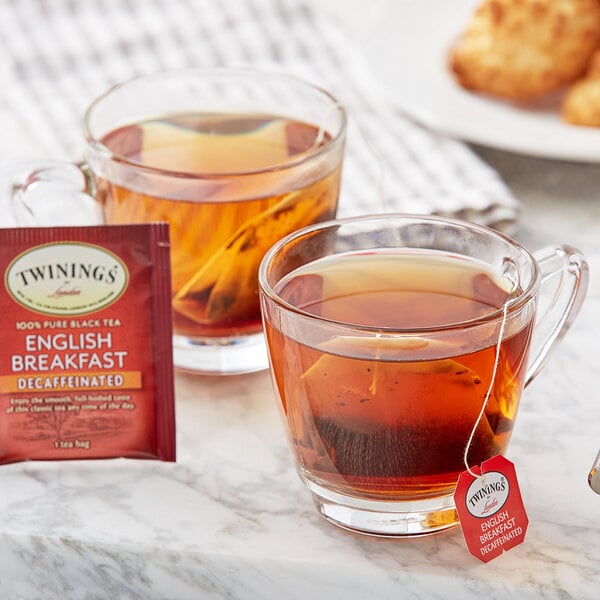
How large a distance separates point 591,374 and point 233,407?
13.6 inches

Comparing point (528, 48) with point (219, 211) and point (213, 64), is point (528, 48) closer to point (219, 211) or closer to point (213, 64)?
point (213, 64)

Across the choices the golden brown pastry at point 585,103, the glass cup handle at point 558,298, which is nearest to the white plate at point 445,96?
the golden brown pastry at point 585,103

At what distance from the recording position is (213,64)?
2027 millimetres

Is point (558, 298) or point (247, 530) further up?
point (558, 298)

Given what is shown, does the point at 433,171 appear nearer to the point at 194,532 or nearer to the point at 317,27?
the point at 317,27

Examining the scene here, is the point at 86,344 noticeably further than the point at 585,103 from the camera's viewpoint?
No

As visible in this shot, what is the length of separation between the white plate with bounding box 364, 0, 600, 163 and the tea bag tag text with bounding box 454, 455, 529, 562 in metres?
0.75

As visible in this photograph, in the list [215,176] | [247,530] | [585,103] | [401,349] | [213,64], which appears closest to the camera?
[401,349]

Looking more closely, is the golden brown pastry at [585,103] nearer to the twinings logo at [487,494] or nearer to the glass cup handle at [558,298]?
the glass cup handle at [558,298]

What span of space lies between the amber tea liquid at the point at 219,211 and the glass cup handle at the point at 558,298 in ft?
0.80

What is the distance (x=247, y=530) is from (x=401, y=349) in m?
0.22

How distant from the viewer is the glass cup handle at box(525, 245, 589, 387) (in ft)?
3.19

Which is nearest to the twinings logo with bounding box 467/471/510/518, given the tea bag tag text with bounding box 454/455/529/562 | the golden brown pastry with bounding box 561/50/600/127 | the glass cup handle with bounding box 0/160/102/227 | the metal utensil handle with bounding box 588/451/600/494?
the tea bag tag text with bounding box 454/455/529/562

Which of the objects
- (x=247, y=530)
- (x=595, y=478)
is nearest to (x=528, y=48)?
(x=595, y=478)
